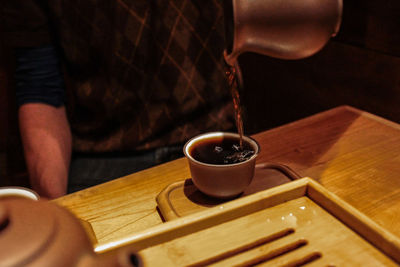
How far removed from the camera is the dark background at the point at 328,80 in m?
1.63

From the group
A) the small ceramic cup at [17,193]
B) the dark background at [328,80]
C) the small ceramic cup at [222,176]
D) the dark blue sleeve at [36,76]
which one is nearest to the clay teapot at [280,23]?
the small ceramic cup at [222,176]

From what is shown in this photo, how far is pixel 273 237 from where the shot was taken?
2.21 feet

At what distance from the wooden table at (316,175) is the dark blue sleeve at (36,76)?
2.80 ft

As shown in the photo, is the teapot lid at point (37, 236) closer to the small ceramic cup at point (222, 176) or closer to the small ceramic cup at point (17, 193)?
the small ceramic cup at point (17, 193)

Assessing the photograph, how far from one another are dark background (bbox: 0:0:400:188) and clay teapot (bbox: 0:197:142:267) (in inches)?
63.0

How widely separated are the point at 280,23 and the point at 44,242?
610 millimetres

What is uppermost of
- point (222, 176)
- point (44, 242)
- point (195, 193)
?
point (44, 242)

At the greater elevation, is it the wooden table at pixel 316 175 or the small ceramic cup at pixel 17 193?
the small ceramic cup at pixel 17 193

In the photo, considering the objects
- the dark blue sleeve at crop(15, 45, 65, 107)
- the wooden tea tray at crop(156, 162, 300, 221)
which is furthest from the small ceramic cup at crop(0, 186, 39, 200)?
the dark blue sleeve at crop(15, 45, 65, 107)

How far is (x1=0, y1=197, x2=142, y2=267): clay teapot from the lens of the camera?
35 cm

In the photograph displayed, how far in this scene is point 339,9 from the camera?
2.45 ft

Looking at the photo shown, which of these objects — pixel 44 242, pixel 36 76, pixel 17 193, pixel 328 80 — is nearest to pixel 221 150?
pixel 17 193

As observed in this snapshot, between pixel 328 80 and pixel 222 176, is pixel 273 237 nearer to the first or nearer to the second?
pixel 222 176

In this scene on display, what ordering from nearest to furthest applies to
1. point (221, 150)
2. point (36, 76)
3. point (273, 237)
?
point (273, 237), point (221, 150), point (36, 76)
